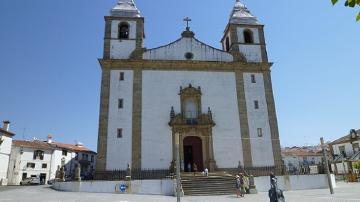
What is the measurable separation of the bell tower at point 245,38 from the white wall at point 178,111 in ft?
9.28

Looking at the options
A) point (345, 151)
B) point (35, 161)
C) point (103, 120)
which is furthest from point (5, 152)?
point (345, 151)

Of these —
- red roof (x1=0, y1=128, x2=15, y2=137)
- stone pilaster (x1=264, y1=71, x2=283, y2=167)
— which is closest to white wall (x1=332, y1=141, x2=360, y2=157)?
stone pilaster (x1=264, y1=71, x2=283, y2=167)

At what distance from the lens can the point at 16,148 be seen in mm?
43219

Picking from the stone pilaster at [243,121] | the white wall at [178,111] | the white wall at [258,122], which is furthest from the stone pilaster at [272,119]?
the white wall at [178,111]

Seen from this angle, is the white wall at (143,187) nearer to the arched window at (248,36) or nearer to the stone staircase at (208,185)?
the stone staircase at (208,185)

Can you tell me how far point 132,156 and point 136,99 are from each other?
4620 mm

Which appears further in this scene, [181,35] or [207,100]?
[181,35]

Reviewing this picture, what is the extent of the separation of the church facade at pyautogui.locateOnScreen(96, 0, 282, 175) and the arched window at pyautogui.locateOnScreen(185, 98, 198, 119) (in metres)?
0.08

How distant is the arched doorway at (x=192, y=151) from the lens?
24391 millimetres

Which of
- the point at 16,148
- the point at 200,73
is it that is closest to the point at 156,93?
the point at 200,73

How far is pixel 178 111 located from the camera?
80.3 ft

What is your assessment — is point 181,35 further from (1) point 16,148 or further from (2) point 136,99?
(1) point 16,148

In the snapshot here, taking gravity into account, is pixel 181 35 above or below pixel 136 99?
above

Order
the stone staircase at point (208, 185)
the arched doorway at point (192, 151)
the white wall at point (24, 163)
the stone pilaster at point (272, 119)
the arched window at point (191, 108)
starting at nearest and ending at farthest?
the stone staircase at point (208, 185)
the stone pilaster at point (272, 119)
the arched doorway at point (192, 151)
the arched window at point (191, 108)
the white wall at point (24, 163)
